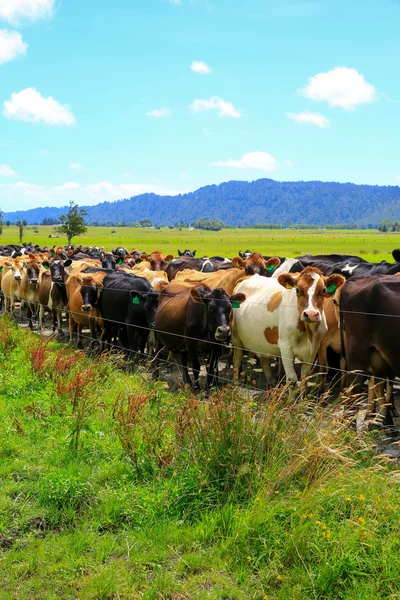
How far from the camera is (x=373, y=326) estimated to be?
742cm

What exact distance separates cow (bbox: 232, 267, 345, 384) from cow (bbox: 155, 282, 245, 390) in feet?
1.35

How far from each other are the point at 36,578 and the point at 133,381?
5243mm

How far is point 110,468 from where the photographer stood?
5926 mm

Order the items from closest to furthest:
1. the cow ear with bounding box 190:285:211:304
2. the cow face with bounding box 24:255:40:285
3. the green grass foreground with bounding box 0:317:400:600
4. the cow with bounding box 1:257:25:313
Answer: the green grass foreground with bounding box 0:317:400:600 → the cow ear with bounding box 190:285:211:304 → the cow face with bounding box 24:255:40:285 → the cow with bounding box 1:257:25:313

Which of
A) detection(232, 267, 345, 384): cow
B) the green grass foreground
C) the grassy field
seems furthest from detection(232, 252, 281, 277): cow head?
the grassy field

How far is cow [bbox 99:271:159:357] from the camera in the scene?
39.1 feet

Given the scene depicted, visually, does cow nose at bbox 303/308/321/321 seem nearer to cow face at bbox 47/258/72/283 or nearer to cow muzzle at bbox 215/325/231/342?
cow muzzle at bbox 215/325/231/342

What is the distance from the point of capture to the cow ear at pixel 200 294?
32.0 feet

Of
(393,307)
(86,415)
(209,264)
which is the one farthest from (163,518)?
(209,264)

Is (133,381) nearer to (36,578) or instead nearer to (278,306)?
(278,306)

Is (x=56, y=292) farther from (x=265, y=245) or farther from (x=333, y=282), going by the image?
(x=265, y=245)

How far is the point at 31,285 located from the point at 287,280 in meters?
11.5

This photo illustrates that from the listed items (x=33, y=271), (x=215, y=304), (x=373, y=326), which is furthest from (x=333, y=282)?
(x=33, y=271)

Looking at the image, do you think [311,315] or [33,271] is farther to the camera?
[33,271]
